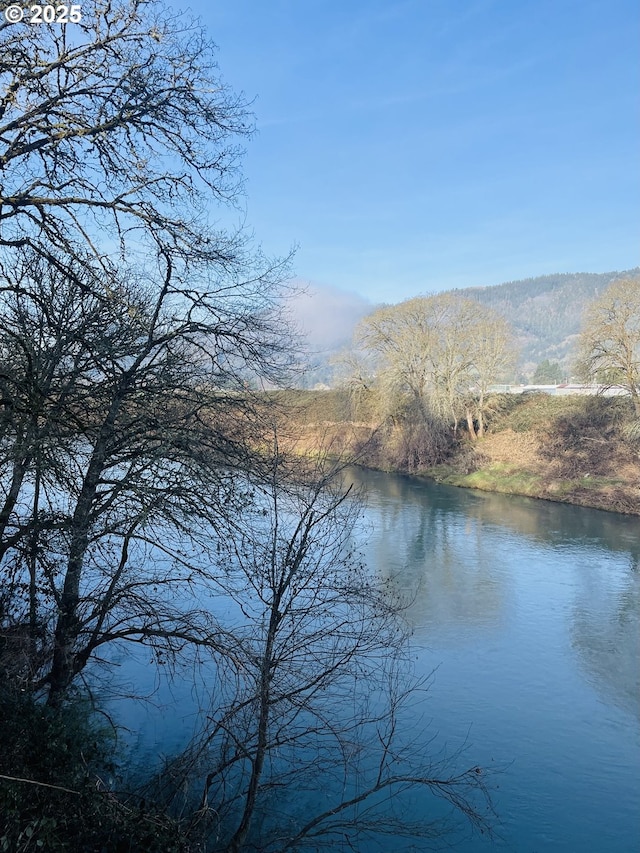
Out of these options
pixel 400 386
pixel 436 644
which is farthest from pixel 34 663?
pixel 400 386

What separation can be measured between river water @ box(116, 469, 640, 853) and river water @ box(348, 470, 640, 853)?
0.02m

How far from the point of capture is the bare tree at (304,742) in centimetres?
516

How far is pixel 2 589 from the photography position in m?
7.18

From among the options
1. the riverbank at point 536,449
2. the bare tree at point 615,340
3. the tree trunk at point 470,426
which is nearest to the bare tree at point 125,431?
the riverbank at point 536,449

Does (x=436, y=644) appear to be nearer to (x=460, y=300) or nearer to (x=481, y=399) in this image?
(x=481, y=399)

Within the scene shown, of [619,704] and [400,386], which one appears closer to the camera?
[619,704]

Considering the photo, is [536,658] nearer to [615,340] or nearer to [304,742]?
[304,742]

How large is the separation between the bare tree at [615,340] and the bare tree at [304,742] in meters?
16.0

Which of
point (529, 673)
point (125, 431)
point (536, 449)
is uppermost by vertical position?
point (125, 431)

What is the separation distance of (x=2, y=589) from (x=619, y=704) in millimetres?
7347

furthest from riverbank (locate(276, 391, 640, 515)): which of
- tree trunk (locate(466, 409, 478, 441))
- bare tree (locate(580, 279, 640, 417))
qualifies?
bare tree (locate(580, 279, 640, 417))

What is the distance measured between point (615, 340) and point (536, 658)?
13.9 meters

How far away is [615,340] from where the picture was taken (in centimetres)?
2034

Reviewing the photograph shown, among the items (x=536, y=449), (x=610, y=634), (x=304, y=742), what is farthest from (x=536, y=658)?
(x=536, y=449)
